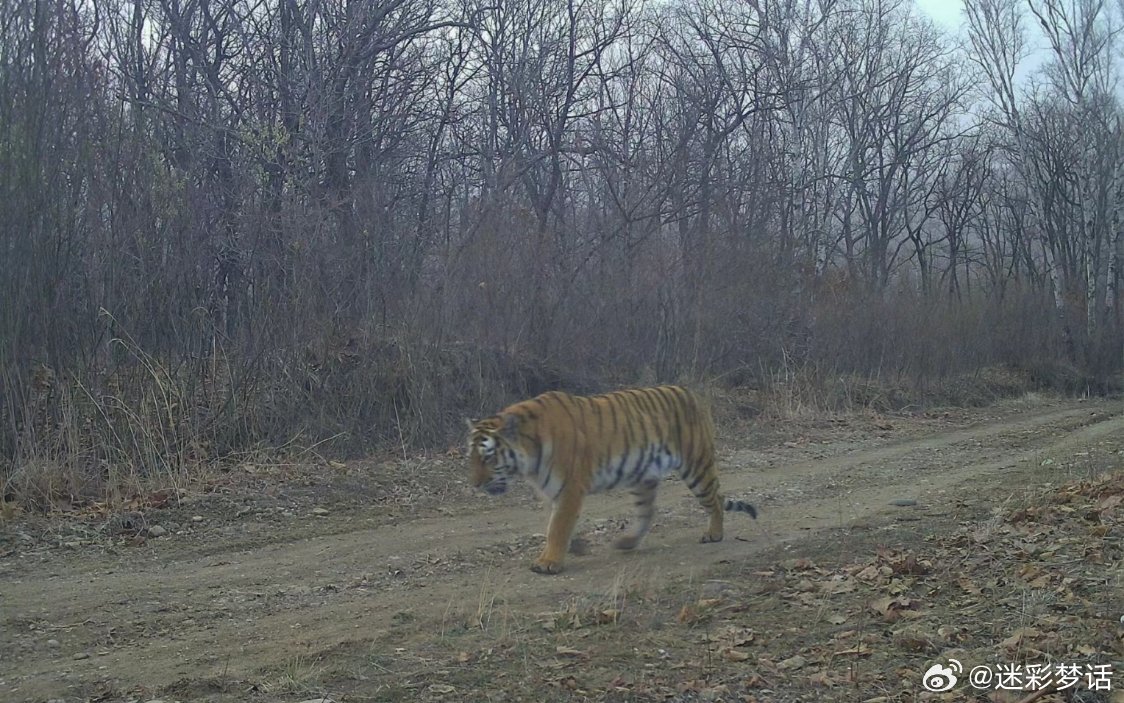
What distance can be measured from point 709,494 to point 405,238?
7.07 meters

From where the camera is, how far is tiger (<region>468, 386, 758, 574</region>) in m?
7.85

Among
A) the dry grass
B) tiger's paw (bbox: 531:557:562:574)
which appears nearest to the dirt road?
tiger's paw (bbox: 531:557:562:574)

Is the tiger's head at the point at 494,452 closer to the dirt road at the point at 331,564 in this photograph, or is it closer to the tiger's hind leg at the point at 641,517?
the dirt road at the point at 331,564

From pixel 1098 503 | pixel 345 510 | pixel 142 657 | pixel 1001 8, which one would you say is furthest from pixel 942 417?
A: pixel 1001 8

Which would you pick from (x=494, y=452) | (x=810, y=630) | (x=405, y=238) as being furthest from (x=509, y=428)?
(x=405, y=238)

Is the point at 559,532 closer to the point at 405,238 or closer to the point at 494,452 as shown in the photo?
the point at 494,452

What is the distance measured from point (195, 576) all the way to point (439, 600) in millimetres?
2032

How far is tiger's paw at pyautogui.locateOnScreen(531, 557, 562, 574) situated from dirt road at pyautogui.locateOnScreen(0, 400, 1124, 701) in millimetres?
79

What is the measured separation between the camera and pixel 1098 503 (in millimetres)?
8812

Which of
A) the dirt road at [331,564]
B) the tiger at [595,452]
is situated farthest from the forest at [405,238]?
the tiger at [595,452]

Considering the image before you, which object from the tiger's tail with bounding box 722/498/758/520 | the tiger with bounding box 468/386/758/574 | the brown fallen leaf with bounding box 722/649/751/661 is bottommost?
the brown fallen leaf with bounding box 722/649/751/661

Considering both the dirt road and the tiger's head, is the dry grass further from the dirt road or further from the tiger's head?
the tiger's head

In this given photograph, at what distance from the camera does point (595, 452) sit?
26.9 ft

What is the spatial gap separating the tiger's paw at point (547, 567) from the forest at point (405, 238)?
4.50m
